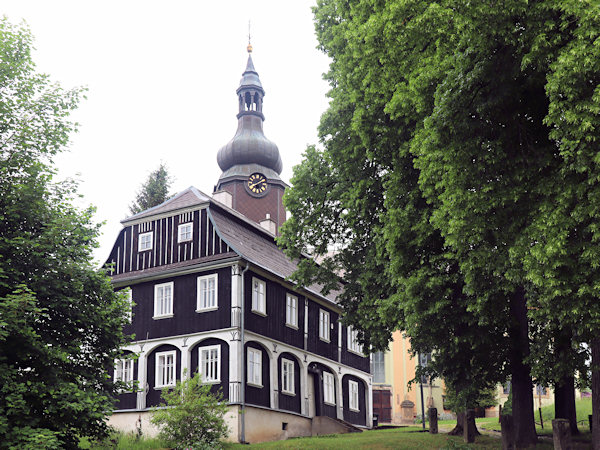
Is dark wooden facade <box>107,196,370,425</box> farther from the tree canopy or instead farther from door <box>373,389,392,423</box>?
door <box>373,389,392,423</box>

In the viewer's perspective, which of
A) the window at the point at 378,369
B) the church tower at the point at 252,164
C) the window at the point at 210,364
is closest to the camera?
the window at the point at 210,364

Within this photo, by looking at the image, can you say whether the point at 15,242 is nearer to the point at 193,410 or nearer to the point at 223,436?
the point at 193,410

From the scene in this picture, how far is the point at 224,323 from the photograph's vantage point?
29375 mm

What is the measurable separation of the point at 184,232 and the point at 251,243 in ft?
10.6

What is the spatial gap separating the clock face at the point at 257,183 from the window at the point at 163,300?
2239cm

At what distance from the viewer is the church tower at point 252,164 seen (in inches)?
2089

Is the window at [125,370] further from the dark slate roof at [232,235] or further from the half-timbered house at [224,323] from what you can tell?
the dark slate roof at [232,235]

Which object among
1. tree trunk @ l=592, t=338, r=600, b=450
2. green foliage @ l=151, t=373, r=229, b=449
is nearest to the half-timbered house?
green foliage @ l=151, t=373, r=229, b=449

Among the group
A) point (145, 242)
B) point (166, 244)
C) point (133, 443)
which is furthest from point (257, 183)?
point (133, 443)

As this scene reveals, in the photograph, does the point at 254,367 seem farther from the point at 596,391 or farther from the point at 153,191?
the point at 153,191

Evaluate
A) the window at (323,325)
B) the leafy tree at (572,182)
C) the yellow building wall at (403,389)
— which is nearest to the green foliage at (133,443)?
the window at (323,325)

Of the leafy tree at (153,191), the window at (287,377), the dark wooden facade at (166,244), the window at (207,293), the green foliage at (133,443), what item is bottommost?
the green foliage at (133,443)

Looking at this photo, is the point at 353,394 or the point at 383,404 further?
the point at 383,404

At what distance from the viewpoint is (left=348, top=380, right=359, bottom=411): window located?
129ft
